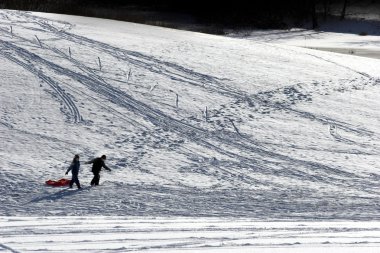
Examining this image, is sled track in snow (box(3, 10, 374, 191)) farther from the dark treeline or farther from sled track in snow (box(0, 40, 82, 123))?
the dark treeline

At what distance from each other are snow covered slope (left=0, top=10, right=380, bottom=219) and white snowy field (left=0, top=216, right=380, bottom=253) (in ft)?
6.82

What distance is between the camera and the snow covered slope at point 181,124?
18781 millimetres

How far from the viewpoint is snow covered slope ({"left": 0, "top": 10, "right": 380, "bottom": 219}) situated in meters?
18.8

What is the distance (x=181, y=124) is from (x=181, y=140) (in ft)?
4.64

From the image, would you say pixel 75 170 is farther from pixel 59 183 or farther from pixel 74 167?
pixel 59 183

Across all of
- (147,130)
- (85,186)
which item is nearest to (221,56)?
(147,130)

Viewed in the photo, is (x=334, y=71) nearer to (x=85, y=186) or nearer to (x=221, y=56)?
(x=221, y=56)

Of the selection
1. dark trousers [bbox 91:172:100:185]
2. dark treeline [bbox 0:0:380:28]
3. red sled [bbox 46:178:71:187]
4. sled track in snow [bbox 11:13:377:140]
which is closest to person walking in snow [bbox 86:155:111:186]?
dark trousers [bbox 91:172:100:185]

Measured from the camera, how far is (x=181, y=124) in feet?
82.4

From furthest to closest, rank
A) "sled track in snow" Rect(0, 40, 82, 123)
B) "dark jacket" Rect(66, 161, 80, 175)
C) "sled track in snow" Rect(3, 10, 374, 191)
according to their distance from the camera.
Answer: "sled track in snow" Rect(0, 40, 82, 123) < "sled track in snow" Rect(3, 10, 374, 191) < "dark jacket" Rect(66, 161, 80, 175)

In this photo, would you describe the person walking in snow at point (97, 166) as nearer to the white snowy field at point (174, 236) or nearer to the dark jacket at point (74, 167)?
the dark jacket at point (74, 167)

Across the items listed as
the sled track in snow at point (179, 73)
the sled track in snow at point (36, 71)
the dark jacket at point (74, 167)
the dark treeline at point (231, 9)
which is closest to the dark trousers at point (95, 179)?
the dark jacket at point (74, 167)

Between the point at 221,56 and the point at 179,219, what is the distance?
17776 mm

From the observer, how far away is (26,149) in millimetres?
21641
